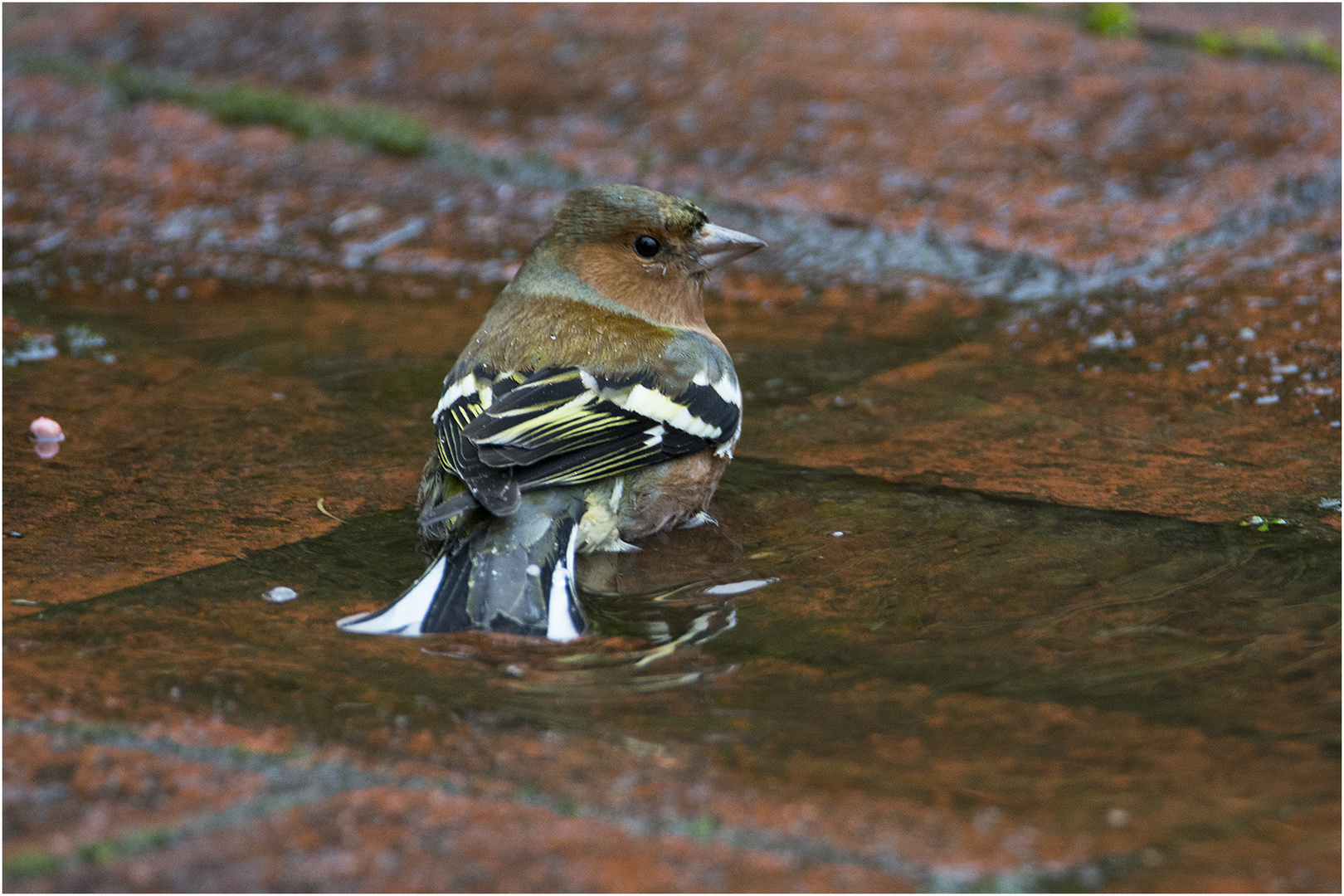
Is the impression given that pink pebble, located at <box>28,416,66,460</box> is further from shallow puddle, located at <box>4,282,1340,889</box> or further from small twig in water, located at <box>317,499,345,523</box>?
small twig in water, located at <box>317,499,345,523</box>

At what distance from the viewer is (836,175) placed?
5688 millimetres

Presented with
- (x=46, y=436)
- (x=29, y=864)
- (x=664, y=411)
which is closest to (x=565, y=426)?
(x=664, y=411)

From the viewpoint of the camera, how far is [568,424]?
3287 millimetres

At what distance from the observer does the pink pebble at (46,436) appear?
356cm

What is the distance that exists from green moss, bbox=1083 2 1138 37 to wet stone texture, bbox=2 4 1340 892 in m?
0.11

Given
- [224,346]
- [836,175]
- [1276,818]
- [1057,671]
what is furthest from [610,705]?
[836,175]

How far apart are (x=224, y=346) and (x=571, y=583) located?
87.2 inches

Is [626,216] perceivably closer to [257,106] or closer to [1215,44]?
[257,106]

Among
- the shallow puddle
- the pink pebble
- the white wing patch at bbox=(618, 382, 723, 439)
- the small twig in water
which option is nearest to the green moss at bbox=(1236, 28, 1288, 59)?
the shallow puddle

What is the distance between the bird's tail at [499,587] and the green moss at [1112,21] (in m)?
4.52

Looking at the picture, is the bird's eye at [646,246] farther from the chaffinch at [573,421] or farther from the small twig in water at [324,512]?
the small twig in water at [324,512]

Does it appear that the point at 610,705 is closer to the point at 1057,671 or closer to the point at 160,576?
the point at 1057,671

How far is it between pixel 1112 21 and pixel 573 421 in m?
4.36

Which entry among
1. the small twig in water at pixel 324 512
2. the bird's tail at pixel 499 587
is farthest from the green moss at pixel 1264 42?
the small twig in water at pixel 324 512
